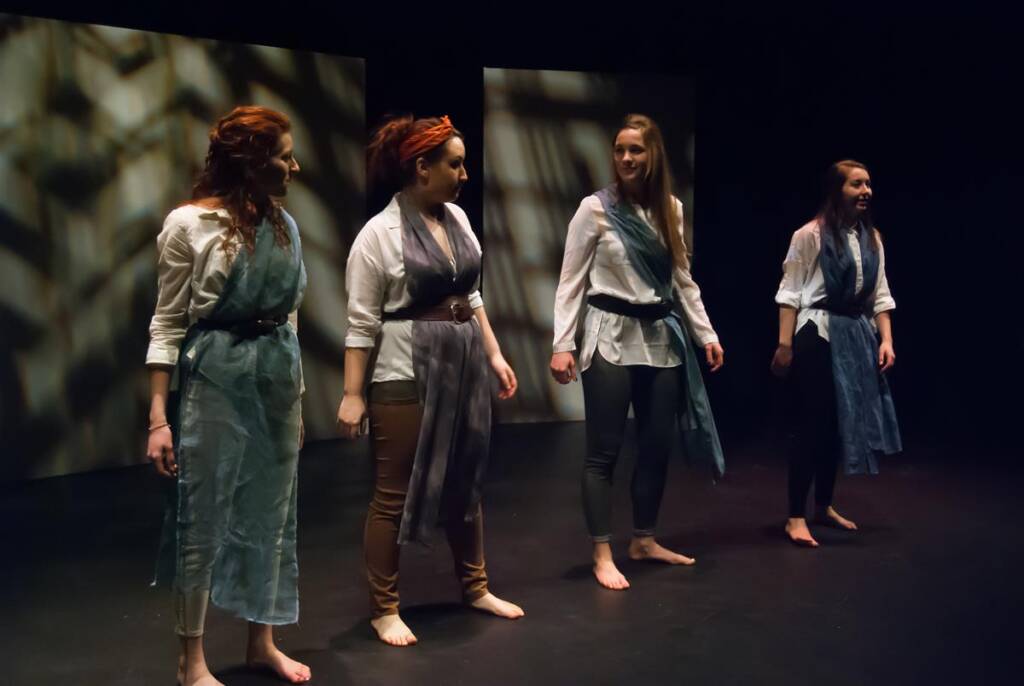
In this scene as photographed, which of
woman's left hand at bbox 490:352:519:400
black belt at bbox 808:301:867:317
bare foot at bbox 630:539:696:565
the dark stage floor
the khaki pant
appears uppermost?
black belt at bbox 808:301:867:317

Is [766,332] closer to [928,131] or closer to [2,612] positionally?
[928,131]

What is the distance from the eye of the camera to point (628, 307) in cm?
357

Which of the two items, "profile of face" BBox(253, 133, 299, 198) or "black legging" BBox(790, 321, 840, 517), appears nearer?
"profile of face" BBox(253, 133, 299, 198)

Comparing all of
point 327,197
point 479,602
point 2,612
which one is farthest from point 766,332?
point 2,612

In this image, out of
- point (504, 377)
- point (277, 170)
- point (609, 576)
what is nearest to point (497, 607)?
point (609, 576)

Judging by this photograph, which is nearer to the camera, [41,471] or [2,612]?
[2,612]

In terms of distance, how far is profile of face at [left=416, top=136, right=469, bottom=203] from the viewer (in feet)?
10.1

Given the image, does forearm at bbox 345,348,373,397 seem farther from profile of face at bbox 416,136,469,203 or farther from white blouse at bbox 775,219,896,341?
white blouse at bbox 775,219,896,341

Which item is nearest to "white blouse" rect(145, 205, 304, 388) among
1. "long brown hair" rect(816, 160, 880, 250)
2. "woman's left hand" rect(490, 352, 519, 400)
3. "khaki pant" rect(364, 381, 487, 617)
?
"khaki pant" rect(364, 381, 487, 617)

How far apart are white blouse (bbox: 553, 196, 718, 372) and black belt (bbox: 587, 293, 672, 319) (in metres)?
0.01

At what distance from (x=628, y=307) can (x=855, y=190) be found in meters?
1.11

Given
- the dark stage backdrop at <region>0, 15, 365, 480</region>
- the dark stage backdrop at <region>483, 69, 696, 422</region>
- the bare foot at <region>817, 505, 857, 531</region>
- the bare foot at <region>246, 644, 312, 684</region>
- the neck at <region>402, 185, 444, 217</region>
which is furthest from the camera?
the dark stage backdrop at <region>483, 69, 696, 422</region>

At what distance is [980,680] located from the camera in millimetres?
2811

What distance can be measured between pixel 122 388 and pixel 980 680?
400 cm
